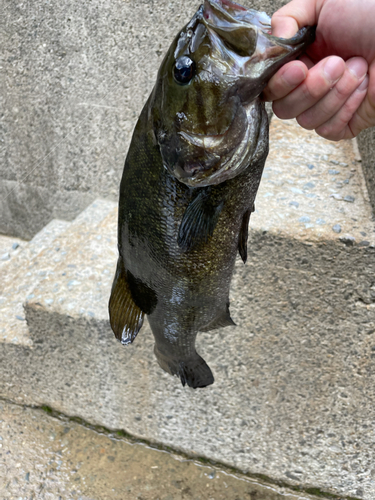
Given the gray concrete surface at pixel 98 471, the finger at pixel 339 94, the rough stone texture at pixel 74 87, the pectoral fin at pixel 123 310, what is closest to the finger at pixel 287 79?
the finger at pixel 339 94

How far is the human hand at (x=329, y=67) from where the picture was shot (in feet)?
2.89

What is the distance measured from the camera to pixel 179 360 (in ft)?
4.34

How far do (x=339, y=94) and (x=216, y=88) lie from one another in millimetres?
363

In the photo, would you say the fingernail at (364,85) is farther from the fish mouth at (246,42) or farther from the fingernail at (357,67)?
the fish mouth at (246,42)

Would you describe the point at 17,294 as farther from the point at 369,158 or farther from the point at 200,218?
the point at 369,158

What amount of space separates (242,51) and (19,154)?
103 inches

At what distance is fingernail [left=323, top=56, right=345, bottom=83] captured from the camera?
0.87 m

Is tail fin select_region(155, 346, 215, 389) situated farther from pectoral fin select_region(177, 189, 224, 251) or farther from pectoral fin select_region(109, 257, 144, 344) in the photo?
pectoral fin select_region(177, 189, 224, 251)

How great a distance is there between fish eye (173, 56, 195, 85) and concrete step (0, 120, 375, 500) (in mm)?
873

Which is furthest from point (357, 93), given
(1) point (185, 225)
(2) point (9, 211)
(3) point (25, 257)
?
(2) point (9, 211)

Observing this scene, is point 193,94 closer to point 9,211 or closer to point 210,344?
point 210,344

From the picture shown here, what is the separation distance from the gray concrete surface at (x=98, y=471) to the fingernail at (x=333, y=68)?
206 centimetres

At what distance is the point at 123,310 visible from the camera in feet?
3.73

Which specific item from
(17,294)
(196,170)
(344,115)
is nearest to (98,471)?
(17,294)
